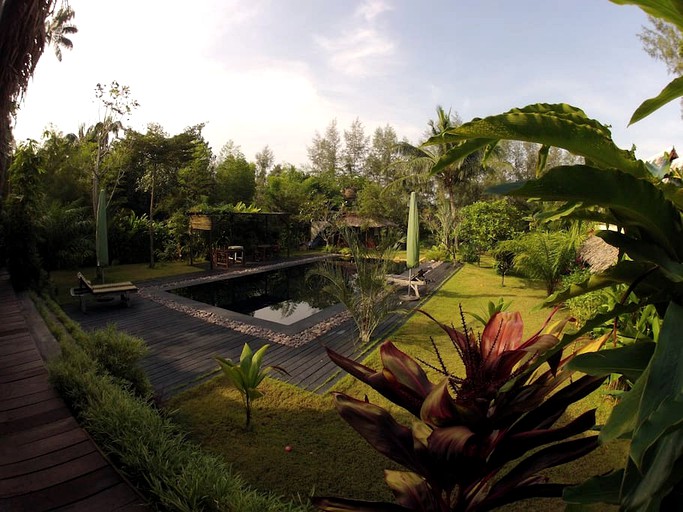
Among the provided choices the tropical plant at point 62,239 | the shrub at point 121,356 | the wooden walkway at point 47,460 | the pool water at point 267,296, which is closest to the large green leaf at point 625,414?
the wooden walkway at point 47,460

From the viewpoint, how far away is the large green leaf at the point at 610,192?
0.73 meters

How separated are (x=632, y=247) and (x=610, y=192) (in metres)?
0.17

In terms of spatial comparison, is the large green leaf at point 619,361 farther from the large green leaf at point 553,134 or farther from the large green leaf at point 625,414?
the large green leaf at point 553,134

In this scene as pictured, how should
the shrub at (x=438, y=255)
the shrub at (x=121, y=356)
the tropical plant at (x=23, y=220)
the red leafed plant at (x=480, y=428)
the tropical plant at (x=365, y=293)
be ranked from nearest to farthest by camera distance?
1. the red leafed plant at (x=480, y=428)
2. the shrub at (x=121, y=356)
3. the tropical plant at (x=365, y=293)
4. the tropical plant at (x=23, y=220)
5. the shrub at (x=438, y=255)

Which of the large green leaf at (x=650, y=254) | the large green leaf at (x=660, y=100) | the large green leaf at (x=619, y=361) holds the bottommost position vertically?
the large green leaf at (x=619, y=361)

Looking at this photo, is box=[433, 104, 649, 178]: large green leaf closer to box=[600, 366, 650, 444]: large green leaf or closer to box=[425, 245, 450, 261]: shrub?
box=[600, 366, 650, 444]: large green leaf

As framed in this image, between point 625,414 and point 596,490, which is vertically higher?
point 625,414

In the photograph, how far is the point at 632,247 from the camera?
0.82m

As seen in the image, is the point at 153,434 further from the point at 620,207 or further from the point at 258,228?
the point at 258,228

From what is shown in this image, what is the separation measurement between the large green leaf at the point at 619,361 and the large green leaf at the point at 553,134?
0.42 metres

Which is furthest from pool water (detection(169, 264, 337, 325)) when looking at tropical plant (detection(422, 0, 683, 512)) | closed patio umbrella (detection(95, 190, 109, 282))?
tropical plant (detection(422, 0, 683, 512))

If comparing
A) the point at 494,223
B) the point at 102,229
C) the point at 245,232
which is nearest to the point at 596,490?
the point at 102,229

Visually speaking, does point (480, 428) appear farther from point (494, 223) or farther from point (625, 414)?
point (494, 223)

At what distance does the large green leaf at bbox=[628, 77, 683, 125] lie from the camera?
2.57 ft
